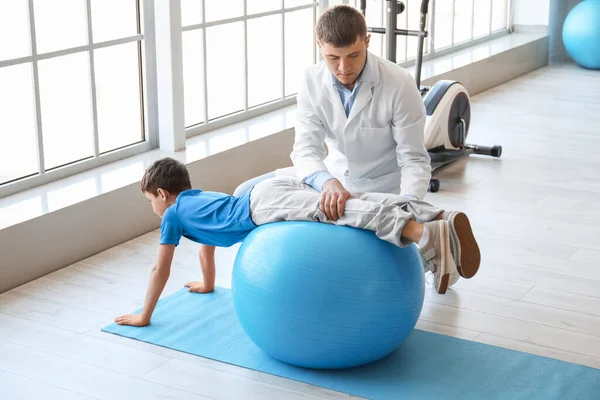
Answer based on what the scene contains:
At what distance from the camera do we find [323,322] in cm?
257

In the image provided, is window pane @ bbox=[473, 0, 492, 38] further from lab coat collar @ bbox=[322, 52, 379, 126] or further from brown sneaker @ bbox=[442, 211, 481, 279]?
brown sneaker @ bbox=[442, 211, 481, 279]

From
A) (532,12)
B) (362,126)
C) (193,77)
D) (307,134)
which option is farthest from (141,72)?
(532,12)

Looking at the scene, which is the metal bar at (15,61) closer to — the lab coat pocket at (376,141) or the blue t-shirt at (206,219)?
the blue t-shirt at (206,219)

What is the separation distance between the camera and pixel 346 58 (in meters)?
2.72

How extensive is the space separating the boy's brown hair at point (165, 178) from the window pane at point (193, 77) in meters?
1.66

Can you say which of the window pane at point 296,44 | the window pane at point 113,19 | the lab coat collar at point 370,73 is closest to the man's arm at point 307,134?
the lab coat collar at point 370,73

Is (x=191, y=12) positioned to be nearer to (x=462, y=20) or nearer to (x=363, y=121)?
(x=363, y=121)

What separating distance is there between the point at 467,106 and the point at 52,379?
324 centimetres

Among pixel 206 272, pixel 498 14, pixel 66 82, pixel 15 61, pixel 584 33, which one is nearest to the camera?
pixel 206 272

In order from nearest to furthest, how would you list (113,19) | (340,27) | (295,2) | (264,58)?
1. (340,27)
2. (113,19)
3. (264,58)
4. (295,2)

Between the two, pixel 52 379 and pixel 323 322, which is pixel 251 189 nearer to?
pixel 323 322

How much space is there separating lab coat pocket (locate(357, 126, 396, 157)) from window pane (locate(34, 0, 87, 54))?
4.96 feet

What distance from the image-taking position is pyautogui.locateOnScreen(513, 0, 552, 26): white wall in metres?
8.30

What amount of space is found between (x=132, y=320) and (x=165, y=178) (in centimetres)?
51
